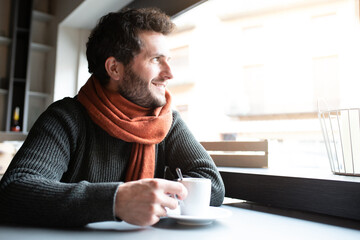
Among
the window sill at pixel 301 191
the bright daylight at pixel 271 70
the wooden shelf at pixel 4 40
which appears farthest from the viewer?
the wooden shelf at pixel 4 40

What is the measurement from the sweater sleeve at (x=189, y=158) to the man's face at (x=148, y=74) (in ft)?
0.41

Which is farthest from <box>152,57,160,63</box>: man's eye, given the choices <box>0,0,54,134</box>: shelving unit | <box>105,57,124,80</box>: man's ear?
<box>0,0,54,134</box>: shelving unit

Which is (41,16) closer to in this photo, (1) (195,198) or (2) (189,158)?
(2) (189,158)

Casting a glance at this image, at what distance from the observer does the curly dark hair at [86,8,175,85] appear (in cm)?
124

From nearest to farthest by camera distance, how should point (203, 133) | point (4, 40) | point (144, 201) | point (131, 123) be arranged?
point (144, 201), point (131, 123), point (203, 133), point (4, 40)

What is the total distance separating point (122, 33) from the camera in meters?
1.24

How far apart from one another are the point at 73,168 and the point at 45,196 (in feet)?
1.12

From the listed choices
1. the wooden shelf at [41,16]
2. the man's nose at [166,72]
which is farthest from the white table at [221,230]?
the wooden shelf at [41,16]

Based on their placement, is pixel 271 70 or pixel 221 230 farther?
pixel 271 70

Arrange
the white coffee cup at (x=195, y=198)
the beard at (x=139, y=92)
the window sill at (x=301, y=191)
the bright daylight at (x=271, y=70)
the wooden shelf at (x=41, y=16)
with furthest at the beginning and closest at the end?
the wooden shelf at (x=41, y=16) → the bright daylight at (x=271, y=70) → the beard at (x=139, y=92) → the window sill at (x=301, y=191) → the white coffee cup at (x=195, y=198)

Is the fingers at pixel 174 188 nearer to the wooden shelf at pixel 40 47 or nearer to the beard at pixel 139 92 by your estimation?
the beard at pixel 139 92

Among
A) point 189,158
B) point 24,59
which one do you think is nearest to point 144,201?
point 189,158

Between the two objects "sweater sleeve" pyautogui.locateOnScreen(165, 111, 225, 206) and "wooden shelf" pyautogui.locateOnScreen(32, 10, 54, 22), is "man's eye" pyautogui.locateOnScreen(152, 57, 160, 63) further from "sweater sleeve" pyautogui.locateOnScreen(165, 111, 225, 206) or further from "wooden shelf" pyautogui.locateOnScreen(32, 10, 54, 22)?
"wooden shelf" pyautogui.locateOnScreen(32, 10, 54, 22)

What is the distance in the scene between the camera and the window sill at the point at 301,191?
2.87 feet
